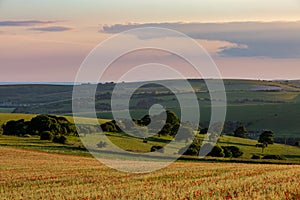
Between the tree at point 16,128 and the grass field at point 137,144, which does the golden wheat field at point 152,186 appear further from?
the tree at point 16,128

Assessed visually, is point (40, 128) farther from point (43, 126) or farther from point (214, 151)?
point (214, 151)

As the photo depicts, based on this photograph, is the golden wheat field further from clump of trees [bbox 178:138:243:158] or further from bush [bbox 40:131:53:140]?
bush [bbox 40:131:53:140]

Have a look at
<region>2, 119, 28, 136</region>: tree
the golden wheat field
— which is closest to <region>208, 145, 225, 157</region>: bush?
<region>2, 119, 28, 136</region>: tree

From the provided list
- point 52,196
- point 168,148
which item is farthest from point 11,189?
A: point 168,148

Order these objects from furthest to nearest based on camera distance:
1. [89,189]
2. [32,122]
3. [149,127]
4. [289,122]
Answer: [289,122] → [149,127] → [32,122] → [89,189]

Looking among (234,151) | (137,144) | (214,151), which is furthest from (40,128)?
(234,151)

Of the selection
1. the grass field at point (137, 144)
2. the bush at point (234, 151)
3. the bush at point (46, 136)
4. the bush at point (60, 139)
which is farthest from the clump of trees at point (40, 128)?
the bush at point (234, 151)

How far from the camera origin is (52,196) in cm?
2217

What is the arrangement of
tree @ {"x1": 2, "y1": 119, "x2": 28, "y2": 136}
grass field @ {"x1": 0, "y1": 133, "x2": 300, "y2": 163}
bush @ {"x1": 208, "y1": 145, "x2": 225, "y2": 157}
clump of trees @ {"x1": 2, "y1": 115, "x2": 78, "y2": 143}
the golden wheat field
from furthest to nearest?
tree @ {"x1": 2, "y1": 119, "x2": 28, "y2": 136}
clump of trees @ {"x1": 2, "y1": 115, "x2": 78, "y2": 143}
bush @ {"x1": 208, "y1": 145, "x2": 225, "y2": 157}
grass field @ {"x1": 0, "y1": 133, "x2": 300, "y2": 163}
the golden wheat field

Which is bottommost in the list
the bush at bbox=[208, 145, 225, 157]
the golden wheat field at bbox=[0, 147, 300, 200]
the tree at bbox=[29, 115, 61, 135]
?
the golden wheat field at bbox=[0, 147, 300, 200]

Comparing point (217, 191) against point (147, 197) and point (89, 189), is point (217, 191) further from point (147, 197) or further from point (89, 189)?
point (89, 189)

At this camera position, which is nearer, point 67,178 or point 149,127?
point 67,178

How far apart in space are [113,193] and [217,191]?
4220mm

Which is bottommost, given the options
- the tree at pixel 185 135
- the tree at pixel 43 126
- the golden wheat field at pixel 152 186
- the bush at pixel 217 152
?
the golden wheat field at pixel 152 186
